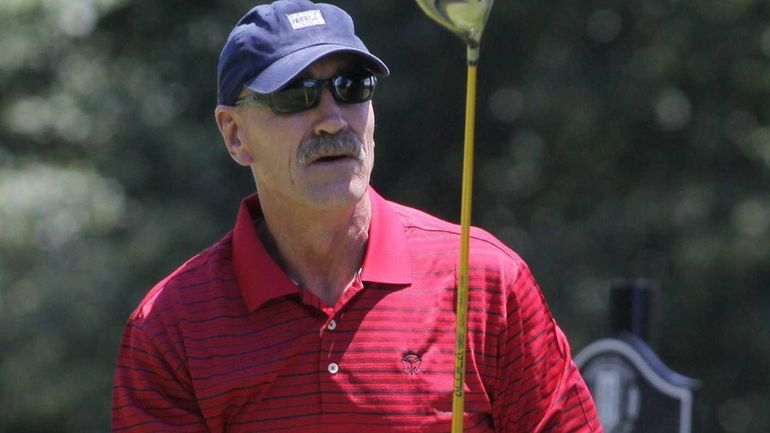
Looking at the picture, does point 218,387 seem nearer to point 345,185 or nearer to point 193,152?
point 345,185

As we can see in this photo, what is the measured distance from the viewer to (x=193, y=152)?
1006cm

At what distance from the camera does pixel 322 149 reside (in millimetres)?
3395

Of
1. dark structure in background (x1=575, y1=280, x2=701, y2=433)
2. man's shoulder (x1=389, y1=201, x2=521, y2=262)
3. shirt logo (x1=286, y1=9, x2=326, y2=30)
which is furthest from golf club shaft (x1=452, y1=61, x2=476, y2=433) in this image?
dark structure in background (x1=575, y1=280, x2=701, y2=433)

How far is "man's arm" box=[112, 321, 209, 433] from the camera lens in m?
3.30

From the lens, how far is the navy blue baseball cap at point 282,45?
3377 mm

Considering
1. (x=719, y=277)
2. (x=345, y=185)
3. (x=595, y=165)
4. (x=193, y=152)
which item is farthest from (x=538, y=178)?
(x=345, y=185)

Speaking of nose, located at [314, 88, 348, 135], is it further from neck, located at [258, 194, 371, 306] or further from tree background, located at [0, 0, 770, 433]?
tree background, located at [0, 0, 770, 433]

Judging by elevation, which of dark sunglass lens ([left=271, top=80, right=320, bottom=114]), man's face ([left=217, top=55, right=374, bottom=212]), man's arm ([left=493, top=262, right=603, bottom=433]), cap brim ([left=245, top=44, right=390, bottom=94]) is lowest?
man's arm ([left=493, top=262, right=603, bottom=433])

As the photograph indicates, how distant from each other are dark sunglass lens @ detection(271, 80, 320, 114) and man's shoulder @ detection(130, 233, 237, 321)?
366 millimetres

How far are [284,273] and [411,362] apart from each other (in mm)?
375

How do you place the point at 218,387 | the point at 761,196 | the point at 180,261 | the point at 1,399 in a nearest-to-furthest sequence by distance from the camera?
the point at 218,387 → the point at 761,196 → the point at 180,261 → the point at 1,399

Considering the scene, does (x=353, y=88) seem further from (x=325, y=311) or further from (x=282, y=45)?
(x=325, y=311)

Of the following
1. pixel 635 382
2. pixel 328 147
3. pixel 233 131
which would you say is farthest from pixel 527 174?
pixel 328 147

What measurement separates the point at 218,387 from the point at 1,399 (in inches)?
326
